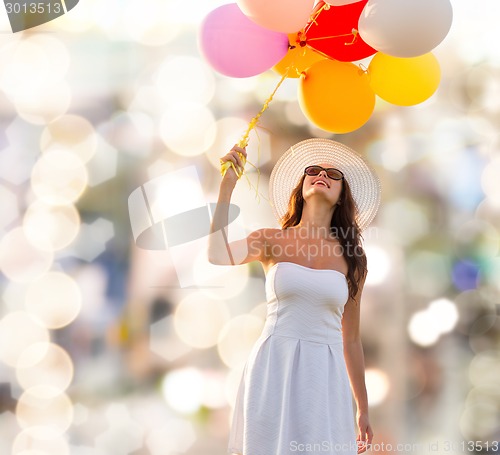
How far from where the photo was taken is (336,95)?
134 cm

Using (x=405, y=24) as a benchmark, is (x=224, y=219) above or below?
below

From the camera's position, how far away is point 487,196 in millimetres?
2326

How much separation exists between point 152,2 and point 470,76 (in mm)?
1240

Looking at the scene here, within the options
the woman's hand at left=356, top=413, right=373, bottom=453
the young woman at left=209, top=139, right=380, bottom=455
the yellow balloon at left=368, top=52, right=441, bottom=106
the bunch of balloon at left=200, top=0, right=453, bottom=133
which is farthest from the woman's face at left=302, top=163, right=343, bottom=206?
the woman's hand at left=356, top=413, right=373, bottom=453

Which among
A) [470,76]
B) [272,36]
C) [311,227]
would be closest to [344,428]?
[311,227]

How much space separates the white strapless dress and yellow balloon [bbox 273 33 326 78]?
0.44m

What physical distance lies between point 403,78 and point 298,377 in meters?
0.67

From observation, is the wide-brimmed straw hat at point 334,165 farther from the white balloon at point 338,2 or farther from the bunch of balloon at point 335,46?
the white balloon at point 338,2

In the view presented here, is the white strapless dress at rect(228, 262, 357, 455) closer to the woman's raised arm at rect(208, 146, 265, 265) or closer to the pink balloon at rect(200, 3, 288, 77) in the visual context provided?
the woman's raised arm at rect(208, 146, 265, 265)

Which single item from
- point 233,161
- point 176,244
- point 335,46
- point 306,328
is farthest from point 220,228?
point 176,244

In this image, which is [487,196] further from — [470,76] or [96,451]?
[96,451]

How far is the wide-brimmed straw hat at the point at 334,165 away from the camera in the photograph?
1.56 metres

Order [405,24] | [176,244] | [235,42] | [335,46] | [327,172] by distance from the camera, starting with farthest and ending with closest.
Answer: [176,244] < [327,172] < [335,46] < [235,42] < [405,24]

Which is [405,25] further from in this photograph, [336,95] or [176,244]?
[176,244]
